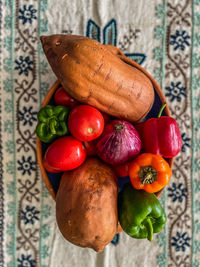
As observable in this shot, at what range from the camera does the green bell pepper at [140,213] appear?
76 centimetres

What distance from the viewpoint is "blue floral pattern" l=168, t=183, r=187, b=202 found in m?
1.05

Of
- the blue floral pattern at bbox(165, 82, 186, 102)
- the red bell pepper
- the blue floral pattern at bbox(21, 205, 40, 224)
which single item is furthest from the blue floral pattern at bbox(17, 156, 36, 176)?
the blue floral pattern at bbox(165, 82, 186, 102)

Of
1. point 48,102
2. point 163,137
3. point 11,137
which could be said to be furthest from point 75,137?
point 11,137

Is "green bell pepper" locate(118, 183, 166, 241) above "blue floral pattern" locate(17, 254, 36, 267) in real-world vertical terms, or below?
above

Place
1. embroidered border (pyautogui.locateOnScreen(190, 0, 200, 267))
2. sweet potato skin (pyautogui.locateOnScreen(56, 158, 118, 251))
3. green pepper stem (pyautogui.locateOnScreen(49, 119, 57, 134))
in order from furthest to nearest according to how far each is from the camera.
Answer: embroidered border (pyautogui.locateOnScreen(190, 0, 200, 267)), green pepper stem (pyautogui.locateOnScreen(49, 119, 57, 134)), sweet potato skin (pyautogui.locateOnScreen(56, 158, 118, 251))

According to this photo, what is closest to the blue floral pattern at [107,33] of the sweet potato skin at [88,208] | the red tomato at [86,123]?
the red tomato at [86,123]

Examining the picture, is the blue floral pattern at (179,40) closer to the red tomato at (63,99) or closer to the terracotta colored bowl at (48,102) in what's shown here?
the terracotta colored bowl at (48,102)

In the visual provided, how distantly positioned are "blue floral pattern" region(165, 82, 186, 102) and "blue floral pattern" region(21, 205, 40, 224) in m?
0.73

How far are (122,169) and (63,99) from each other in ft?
0.96

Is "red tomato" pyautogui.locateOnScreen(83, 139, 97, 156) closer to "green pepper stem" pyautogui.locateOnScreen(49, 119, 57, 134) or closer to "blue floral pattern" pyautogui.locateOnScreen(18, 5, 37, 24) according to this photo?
"green pepper stem" pyautogui.locateOnScreen(49, 119, 57, 134)

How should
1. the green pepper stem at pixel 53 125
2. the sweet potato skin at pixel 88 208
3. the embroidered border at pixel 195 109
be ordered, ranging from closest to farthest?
the sweet potato skin at pixel 88 208, the green pepper stem at pixel 53 125, the embroidered border at pixel 195 109

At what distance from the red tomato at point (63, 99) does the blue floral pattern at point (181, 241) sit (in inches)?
27.5

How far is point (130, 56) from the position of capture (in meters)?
1.02

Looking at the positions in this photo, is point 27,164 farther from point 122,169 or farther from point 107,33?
point 107,33
